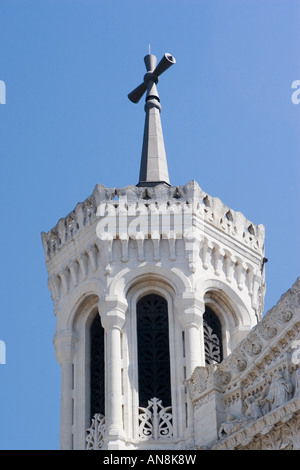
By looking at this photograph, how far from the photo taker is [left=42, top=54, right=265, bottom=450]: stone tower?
37.6 meters

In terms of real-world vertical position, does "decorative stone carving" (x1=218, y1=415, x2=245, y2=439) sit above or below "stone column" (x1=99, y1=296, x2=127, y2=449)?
below

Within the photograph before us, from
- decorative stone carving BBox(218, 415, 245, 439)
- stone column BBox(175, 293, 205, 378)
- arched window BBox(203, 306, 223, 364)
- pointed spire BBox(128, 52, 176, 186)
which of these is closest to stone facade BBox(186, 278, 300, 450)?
decorative stone carving BBox(218, 415, 245, 439)

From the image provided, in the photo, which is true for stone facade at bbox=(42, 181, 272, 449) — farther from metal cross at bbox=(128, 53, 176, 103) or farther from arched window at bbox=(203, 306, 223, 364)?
metal cross at bbox=(128, 53, 176, 103)

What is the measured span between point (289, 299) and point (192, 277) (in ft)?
20.1

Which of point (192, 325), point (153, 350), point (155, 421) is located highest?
point (192, 325)

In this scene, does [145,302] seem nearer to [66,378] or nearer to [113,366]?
[113,366]

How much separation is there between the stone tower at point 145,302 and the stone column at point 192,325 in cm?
3

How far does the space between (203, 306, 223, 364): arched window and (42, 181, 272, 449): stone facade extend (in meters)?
0.17

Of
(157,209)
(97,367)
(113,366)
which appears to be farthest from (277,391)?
(157,209)

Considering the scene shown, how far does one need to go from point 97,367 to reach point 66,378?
2.87 feet

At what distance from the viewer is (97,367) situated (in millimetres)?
39406

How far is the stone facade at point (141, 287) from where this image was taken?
37469mm
